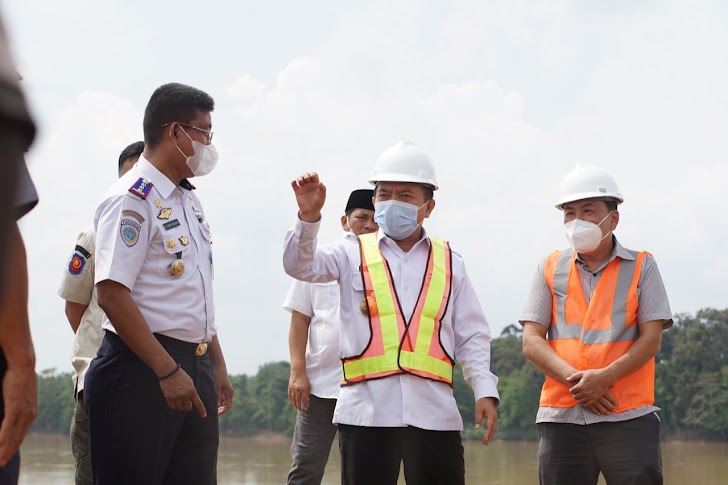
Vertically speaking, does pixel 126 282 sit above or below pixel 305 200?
below

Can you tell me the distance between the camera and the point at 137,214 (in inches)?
147

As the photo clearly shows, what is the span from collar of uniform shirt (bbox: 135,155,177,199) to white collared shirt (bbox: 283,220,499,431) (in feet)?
1.78

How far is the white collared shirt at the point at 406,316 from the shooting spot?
409 centimetres

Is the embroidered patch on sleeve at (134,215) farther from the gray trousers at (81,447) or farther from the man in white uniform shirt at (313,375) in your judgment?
the man in white uniform shirt at (313,375)

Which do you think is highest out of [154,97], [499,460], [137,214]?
[154,97]

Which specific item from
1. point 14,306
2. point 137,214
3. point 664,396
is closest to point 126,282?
point 137,214

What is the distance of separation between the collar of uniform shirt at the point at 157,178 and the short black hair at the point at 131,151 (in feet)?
4.29

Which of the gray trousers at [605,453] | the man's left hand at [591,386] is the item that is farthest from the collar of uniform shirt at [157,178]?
the gray trousers at [605,453]

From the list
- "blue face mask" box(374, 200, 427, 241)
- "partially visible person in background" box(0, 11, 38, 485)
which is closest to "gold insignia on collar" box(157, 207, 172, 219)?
"blue face mask" box(374, 200, 427, 241)

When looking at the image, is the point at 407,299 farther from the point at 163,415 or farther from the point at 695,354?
the point at 695,354

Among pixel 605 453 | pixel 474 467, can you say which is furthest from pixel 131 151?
pixel 474 467

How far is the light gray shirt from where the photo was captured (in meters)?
4.71

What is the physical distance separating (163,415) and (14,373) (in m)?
1.28

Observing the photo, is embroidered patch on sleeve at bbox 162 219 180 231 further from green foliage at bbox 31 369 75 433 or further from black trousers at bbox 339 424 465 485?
green foliage at bbox 31 369 75 433
